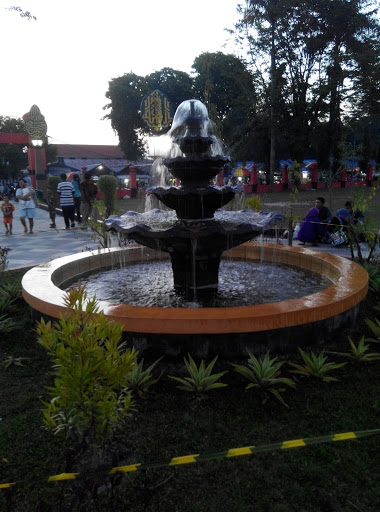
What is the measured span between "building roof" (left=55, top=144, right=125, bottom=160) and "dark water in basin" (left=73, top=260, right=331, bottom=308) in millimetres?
46726

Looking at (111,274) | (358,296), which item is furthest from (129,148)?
(358,296)

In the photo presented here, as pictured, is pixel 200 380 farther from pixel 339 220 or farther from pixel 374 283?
pixel 339 220

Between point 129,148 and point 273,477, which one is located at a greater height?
point 129,148

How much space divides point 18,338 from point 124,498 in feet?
9.52

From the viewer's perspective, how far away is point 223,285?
6.05 m

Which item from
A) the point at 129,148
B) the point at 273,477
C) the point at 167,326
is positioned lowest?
the point at 273,477

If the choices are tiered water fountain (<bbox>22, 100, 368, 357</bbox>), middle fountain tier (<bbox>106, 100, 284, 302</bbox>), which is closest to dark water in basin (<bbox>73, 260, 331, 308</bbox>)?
tiered water fountain (<bbox>22, 100, 368, 357</bbox>)

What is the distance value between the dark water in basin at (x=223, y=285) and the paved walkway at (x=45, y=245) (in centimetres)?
163

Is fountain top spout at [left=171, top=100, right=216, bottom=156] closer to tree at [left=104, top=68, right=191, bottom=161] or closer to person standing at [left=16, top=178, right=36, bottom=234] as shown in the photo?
person standing at [left=16, top=178, right=36, bottom=234]

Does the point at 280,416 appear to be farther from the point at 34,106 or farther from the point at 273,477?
the point at 34,106

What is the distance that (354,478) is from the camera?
97.0 inches

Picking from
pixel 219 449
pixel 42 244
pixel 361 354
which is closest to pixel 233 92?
pixel 42 244

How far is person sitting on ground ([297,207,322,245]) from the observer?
9.96 metres

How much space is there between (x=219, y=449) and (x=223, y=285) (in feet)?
11.2
